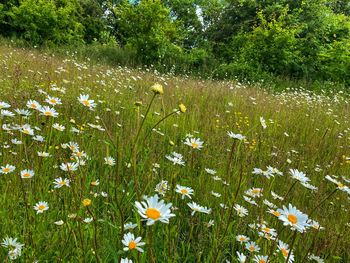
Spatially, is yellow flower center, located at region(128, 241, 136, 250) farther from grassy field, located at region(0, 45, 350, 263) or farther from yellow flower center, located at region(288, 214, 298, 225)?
yellow flower center, located at region(288, 214, 298, 225)

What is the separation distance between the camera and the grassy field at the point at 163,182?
112cm

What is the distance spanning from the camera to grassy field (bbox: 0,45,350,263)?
3.69ft

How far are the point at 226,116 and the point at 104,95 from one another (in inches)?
54.0

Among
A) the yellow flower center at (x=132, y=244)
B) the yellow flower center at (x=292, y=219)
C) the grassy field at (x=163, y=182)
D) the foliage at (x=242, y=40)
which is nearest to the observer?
the yellow flower center at (x=132, y=244)

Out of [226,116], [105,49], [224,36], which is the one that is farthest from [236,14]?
[226,116]

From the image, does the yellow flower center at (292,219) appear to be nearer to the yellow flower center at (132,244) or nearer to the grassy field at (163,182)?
the grassy field at (163,182)

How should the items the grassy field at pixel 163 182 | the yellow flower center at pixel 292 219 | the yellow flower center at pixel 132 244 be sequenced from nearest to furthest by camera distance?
the yellow flower center at pixel 132 244, the yellow flower center at pixel 292 219, the grassy field at pixel 163 182

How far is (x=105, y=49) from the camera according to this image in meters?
12.6

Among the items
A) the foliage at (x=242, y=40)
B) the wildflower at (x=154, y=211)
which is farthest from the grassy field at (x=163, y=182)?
the foliage at (x=242, y=40)

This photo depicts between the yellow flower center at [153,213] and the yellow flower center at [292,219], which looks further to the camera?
the yellow flower center at [292,219]

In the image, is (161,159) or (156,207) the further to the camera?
(161,159)

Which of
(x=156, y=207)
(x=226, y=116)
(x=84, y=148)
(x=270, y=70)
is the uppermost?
(x=156, y=207)

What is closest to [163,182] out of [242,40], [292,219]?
[292,219]

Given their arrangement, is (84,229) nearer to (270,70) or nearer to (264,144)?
(264,144)
